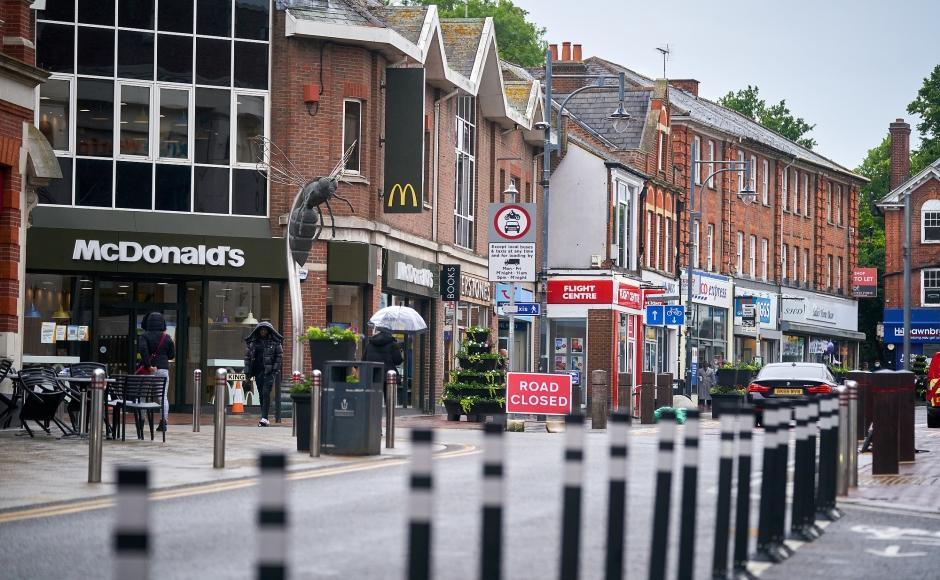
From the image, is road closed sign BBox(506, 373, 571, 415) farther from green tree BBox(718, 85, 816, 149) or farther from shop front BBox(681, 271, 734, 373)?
green tree BBox(718, 85, 816, 149)

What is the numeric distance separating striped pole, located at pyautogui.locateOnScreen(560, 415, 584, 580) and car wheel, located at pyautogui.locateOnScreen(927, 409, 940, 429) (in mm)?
31962

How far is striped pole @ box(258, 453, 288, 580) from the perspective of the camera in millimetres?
4633

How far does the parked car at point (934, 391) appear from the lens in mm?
37062

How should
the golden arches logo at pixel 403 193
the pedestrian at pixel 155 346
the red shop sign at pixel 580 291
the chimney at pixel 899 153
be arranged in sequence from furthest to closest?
the chimney at pixel 899 153 → the red shop sign at pixel 580 291 → the golden arches logo at pixel 403 193 → the pedestrian at pixel 155 346

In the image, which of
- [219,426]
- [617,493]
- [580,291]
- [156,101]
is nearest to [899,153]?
[580,291]

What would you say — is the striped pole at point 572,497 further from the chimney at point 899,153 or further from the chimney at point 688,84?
the chimney at point 899,153

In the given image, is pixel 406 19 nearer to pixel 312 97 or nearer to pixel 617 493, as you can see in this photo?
pixel 312 97

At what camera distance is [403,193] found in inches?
1473

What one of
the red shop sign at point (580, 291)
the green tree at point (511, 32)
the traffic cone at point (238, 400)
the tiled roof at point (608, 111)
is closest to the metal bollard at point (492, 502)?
the traffic cone at point (238, 400)

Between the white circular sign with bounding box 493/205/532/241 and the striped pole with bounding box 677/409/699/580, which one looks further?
the white circular sign with bounding box 493/205/532/241

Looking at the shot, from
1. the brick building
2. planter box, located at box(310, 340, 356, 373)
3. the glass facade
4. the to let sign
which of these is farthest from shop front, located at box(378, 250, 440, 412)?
the brick building

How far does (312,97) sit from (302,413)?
53.6ft

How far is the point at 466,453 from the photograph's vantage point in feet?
68.6

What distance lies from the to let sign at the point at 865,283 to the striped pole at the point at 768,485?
2980 inches
